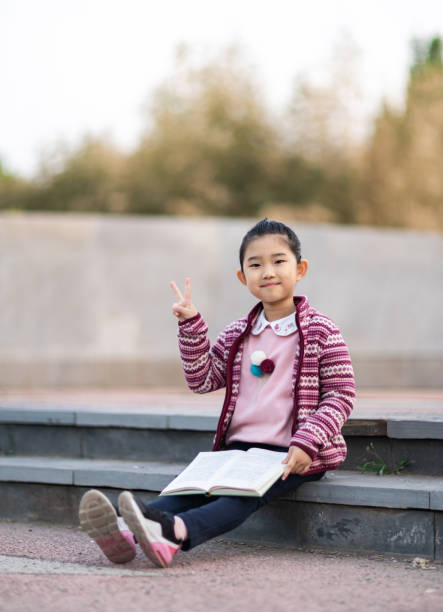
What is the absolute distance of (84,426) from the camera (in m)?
3.57

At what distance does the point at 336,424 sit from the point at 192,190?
64.2 ft

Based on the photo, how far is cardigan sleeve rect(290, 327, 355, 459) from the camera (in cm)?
255

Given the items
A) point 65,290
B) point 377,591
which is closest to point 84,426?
point 377,591

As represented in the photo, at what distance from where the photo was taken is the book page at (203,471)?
2.56 metres

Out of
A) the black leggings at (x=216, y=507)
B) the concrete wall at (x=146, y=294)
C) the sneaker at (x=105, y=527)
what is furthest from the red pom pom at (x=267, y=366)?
the concrete wall at (x=146, y=294)

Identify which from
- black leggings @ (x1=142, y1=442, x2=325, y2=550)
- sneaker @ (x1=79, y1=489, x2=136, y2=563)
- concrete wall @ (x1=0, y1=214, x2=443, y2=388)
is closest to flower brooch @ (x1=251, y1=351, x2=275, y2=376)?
black leggings @ (x1=142, y1=442, x2=325, y2=550)

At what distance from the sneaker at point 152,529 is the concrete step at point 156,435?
2.92ft

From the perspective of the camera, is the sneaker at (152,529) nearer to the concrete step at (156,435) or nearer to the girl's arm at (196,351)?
the girl's arm at (196,351)

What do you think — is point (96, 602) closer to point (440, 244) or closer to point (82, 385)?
point (82, 385)

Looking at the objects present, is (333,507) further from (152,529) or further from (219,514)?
(152,529)

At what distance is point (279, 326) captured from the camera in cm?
287

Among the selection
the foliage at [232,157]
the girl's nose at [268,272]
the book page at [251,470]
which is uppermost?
the foliage at [232,157]

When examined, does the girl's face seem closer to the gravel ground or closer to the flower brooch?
the flower brooch

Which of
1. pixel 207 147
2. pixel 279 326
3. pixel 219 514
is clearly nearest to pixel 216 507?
pixel 219 514
